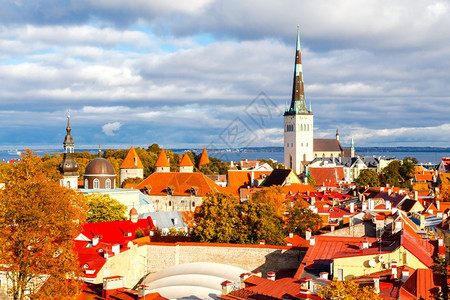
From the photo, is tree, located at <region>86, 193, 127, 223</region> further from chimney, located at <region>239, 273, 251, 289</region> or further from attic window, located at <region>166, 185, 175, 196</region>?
chimney, located at <region>239, 273, 251, 289</region>

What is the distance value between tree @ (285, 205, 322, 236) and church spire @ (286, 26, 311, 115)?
339ft

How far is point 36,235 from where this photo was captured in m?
21.4

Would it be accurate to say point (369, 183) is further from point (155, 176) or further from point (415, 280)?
point (415, 280)

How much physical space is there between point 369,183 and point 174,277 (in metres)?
63.7

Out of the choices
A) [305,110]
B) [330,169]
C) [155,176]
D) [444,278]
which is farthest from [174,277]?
[305,110]

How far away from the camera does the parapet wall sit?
28016 millimetres

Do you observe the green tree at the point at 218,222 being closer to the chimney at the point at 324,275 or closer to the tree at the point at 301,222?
the tree at the point at 301,222

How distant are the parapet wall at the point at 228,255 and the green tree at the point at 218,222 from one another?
305cm

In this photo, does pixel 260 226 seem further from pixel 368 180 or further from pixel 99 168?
pixel 368 180

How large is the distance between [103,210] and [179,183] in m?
21.5

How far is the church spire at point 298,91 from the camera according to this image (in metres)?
138

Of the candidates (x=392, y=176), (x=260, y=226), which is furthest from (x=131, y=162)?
(x=260, y=226)

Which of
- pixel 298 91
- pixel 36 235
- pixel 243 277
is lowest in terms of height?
pixel 243 277

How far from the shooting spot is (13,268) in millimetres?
21234
